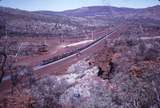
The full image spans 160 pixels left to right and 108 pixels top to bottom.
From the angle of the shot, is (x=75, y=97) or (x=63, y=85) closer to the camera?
(x=75, y=97)

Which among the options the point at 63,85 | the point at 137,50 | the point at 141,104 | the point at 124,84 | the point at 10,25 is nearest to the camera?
the point at 141,104

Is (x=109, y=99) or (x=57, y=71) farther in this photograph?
(x=57, y=71)

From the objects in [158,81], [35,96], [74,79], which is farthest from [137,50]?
[35,96]

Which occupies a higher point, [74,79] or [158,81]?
[158,81]

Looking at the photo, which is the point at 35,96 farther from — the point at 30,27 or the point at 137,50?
the point at 30,27

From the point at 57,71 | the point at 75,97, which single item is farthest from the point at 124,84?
the point at 57,71

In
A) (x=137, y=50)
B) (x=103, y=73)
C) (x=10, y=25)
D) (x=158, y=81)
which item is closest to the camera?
(x=158, y=81)

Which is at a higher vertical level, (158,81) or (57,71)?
(158,81)

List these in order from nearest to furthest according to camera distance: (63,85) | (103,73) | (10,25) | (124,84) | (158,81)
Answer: (158,81) < (124,84) < (63,85) < (103,73) < (10,25)

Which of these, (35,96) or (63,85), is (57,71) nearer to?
(63,85)
